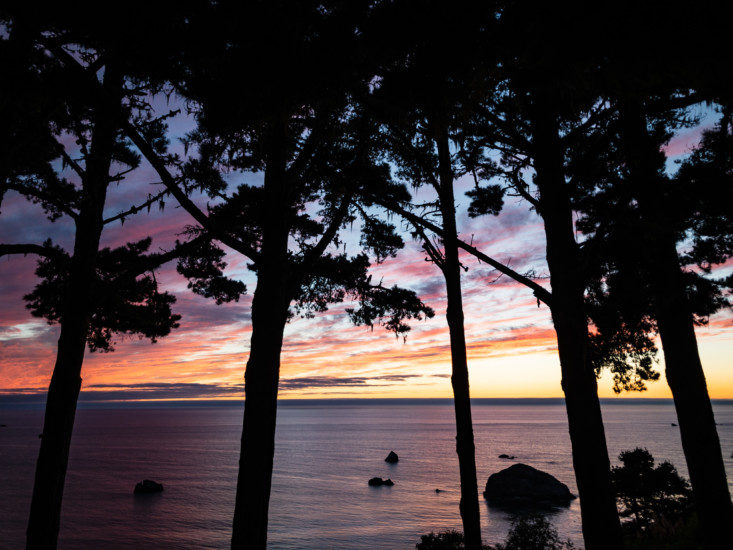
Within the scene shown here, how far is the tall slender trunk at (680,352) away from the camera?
7.75m

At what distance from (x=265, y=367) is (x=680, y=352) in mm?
6919

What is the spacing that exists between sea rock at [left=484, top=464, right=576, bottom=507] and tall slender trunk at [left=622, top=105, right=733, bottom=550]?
122 feet

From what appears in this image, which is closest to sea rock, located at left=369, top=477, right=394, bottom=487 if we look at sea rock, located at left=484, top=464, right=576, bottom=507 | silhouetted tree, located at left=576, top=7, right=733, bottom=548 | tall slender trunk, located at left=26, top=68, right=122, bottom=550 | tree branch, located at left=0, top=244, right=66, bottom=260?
sea rock, located at left=484, top=464, right=576, bottom=507

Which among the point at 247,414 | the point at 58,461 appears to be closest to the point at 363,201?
the point at 247,414

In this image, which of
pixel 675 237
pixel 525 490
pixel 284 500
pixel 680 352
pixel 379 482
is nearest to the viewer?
pixel 680 352

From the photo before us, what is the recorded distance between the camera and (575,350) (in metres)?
6.95

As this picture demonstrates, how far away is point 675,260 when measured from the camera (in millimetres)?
8750

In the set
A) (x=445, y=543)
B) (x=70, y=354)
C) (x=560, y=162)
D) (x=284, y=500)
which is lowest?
(x=284, y=500)

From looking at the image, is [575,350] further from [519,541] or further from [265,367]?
[519,541]

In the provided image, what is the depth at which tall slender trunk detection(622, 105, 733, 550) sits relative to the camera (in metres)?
7.75

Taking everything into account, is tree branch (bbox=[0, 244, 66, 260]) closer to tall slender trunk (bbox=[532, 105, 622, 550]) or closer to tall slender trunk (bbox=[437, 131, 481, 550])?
tall slender trunk (bbox=[437, 131, 481, 550])

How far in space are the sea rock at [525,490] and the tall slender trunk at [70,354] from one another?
3987 centimetres

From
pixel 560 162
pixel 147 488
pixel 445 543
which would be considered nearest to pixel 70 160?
pixel 560 162

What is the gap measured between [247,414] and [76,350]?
411cm
